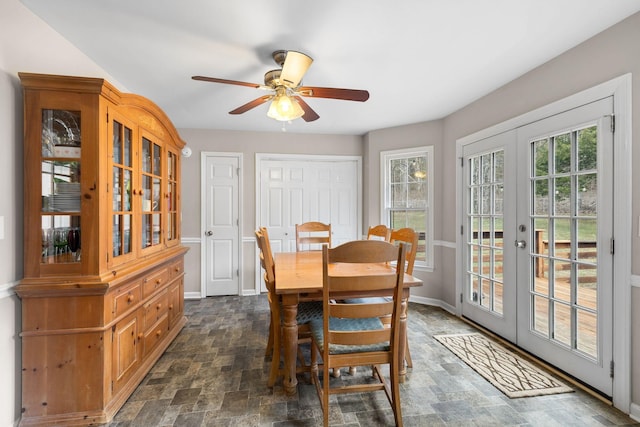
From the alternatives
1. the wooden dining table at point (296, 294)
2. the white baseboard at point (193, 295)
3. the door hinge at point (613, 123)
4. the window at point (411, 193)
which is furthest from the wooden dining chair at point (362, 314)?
the white baseboard at point (193, 295)

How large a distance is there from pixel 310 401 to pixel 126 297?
142cm

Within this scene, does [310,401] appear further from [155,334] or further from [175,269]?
[175,269]

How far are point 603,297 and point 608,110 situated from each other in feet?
4.04

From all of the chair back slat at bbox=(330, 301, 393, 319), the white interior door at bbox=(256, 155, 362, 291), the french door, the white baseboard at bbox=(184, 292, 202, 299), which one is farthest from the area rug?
the white baseboard at bbox=(184, 292, 202, 299)

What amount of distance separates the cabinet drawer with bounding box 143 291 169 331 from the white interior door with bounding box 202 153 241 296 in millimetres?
1506

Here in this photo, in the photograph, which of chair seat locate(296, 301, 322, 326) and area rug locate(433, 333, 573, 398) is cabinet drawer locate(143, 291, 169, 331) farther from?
area rug locate(433, 333, 573, 398)

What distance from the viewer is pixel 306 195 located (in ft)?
14.5

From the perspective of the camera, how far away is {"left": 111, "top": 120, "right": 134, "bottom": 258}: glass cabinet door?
1.89 m

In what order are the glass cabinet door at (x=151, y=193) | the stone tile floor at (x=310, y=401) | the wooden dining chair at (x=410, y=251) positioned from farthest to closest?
the glass cabinet door at (x=151, y=193) → the wooden dining chair at (x=410, y=251) → the stone tile floor at (x=310, y=401)

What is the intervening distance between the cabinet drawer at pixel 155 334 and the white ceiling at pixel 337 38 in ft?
7.13

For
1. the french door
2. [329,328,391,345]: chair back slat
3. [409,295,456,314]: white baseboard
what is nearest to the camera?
[329,328,391,345]: chair back slat

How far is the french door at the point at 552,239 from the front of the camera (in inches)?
75.2

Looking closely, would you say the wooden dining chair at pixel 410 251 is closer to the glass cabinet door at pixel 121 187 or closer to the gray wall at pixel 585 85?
the gray wall at pixel 585 85

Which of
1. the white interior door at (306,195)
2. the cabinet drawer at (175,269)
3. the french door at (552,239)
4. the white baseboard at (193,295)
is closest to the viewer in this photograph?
the french door at (552,239)
